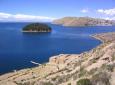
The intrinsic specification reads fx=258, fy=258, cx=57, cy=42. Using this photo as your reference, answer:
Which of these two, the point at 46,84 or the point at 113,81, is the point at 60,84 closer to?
the point at 46,84

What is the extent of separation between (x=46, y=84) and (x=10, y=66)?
53.7 metres

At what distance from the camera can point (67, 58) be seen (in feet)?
190

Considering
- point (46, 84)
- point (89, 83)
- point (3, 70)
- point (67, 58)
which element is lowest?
point (3, 70)

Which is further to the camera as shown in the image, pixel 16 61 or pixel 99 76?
pixel 16 61

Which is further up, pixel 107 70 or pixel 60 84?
pixel 107 70

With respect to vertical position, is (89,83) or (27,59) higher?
(89,83)

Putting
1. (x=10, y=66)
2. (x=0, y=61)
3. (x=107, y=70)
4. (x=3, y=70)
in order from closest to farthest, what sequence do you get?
(x=107, y=70) → (x=3, y=70) → (x=10, y=66) → (x=0, y=61)

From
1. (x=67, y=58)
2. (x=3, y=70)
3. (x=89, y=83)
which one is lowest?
(x=3, y=70)

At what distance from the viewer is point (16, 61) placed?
77.4 meters

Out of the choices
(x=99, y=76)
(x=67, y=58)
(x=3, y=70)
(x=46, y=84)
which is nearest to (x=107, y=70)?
(x=99, y=76)

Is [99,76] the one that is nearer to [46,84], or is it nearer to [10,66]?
[46,84]

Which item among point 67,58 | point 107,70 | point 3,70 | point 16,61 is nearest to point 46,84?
point 107,70

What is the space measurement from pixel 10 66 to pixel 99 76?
58223mm

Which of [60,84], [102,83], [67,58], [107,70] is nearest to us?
[102,83]
